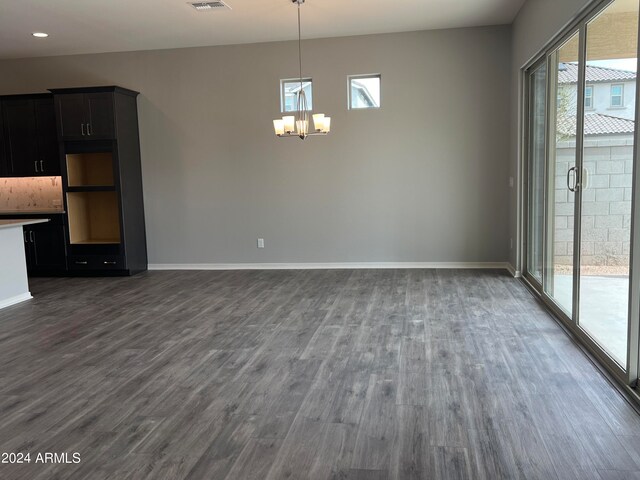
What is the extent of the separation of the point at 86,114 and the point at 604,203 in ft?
19.4

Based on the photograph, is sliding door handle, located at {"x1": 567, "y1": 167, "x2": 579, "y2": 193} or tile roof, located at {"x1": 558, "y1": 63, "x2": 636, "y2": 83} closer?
tile roof, located at {"x1": 558, "y1": 63, "x2": 636, "y2": 83}

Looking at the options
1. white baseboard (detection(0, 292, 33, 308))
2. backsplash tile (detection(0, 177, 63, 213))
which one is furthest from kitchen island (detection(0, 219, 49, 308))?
backsplash tile (detection(0, 177, 63, 213))

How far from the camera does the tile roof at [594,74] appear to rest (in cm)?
319

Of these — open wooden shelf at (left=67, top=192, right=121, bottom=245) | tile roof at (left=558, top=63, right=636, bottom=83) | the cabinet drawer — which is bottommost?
the cabinet drawer

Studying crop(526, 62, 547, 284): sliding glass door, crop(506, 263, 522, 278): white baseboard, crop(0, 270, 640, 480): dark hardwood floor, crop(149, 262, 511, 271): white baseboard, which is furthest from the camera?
crop(149, 262, 511, 271): white baseboard

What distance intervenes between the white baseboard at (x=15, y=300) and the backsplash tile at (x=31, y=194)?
6.72ft

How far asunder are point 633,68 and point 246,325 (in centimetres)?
329

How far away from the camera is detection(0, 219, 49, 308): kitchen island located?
5.48m

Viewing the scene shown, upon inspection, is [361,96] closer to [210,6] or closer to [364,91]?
[364,91]

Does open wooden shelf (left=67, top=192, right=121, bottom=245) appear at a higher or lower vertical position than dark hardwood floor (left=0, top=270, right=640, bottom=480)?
higher

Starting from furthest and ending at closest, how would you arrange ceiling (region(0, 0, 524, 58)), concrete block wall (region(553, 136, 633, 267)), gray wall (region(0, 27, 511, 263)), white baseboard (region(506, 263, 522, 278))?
gray wall (region(0, 27, 511, 263)) → white baseboard (region(506, 263, 522, 278)) → ceiling (region(0, 0, 524, 58)) → concrete block wall (region(553, 136, 633, 267))

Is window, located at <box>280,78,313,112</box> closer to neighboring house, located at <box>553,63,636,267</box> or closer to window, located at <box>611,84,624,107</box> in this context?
neighboring house, located at <box>553,63,636,267</box>

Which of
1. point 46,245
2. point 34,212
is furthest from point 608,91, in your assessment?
point 34,212

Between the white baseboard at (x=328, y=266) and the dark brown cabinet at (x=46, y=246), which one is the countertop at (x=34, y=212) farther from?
the white baseboard at (x=328, y=266)
